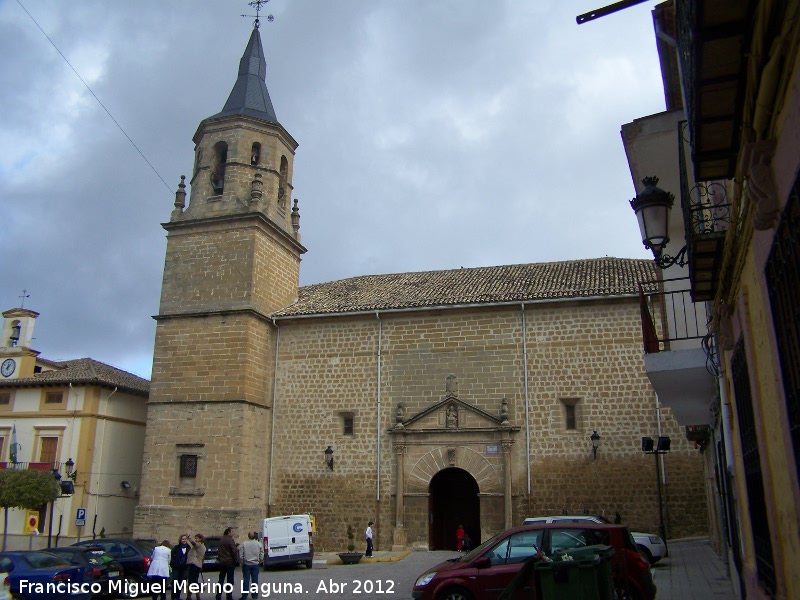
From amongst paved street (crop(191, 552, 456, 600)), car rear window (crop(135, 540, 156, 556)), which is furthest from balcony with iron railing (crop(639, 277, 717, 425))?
car rear window (crop(135, 540, 156, 556))

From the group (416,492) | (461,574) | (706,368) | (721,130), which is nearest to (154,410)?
(416,492)

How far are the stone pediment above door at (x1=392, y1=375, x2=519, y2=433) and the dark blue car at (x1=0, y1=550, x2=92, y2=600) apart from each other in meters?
10.2

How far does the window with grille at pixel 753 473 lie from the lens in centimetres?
529

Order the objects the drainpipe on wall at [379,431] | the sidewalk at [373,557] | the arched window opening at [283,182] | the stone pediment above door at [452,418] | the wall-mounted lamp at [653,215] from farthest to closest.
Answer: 1. the arched window opening at [283,182]
2. the drainpipe on wall at [379,431]
3. the stone pediment above door at [452,418]
4. the sidewalk at [373,557]
5. the wall-mounted lamp at [653,215]

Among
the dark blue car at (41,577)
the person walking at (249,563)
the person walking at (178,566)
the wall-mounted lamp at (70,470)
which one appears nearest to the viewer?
the dark blue car at (41,577)

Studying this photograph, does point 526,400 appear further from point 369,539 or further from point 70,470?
point 70,470

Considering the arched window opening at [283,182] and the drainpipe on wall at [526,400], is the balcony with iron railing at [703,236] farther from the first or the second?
the arched window opening at [283,182]

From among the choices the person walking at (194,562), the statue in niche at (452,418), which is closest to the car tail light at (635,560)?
the person walking at (194,562)

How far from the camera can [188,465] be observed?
19.9 meters

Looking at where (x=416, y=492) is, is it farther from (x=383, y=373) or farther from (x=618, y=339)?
(x=618, y=339)

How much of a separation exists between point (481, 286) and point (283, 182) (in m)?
8.07

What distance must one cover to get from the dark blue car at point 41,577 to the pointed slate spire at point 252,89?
52.5ft

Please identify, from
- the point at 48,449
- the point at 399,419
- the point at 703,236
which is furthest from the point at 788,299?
the point at 48,449

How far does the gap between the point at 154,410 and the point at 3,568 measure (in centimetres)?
1038
